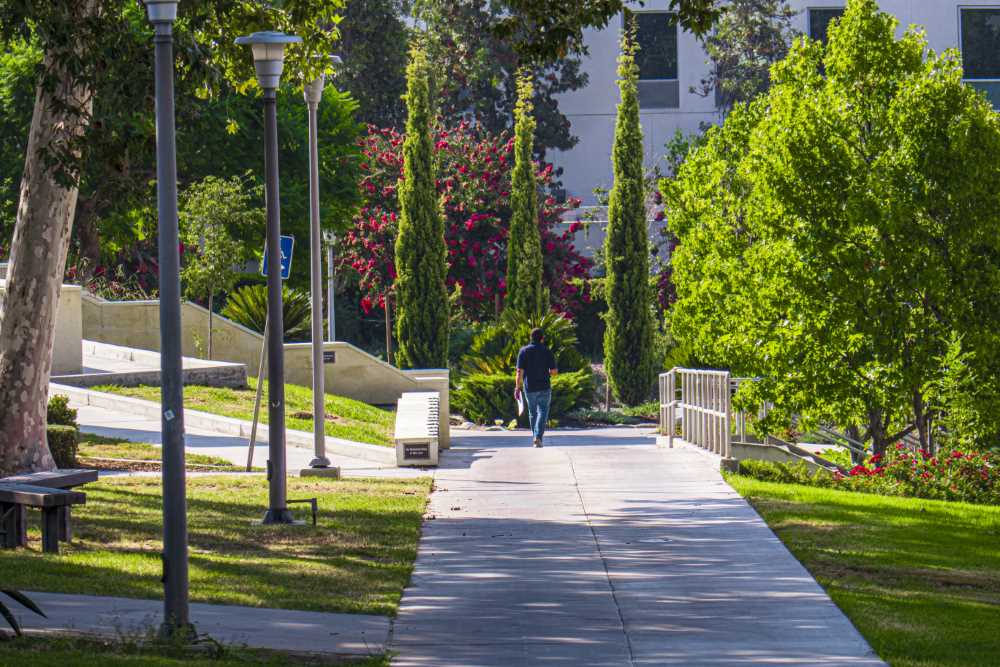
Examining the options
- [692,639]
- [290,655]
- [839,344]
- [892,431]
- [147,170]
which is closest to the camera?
[290,655]

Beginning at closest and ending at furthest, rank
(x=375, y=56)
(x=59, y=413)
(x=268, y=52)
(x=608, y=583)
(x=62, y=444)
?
(x=608, y=583)
(x=268, y=52)
(x=62, y=444)
(x=59, y=413)
(x=375, y=56)

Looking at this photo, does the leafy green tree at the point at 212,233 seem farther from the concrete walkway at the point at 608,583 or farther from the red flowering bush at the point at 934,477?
the red flowering bush at the point at 934,477

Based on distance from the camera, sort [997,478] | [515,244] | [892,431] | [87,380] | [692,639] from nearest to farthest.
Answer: [692,639] → [997,478] → [892,431] → [87,380] → [515,244]

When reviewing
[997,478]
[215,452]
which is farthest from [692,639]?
[215,452]

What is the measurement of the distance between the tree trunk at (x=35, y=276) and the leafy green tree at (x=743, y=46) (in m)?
35.1

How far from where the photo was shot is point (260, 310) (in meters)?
32.2

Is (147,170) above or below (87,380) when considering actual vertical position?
above

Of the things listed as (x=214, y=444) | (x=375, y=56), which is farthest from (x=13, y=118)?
(x=375, y=56)

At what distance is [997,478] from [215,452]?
9919 millimetres

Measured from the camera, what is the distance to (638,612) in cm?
951

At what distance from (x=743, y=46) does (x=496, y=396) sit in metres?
21.8

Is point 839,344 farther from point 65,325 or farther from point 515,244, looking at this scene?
point 515,244

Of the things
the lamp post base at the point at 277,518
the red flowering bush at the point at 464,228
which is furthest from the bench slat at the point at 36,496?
the red flowering bush at the point at 464,228

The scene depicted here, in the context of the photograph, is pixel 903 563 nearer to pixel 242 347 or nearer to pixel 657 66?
pixel 242 347
